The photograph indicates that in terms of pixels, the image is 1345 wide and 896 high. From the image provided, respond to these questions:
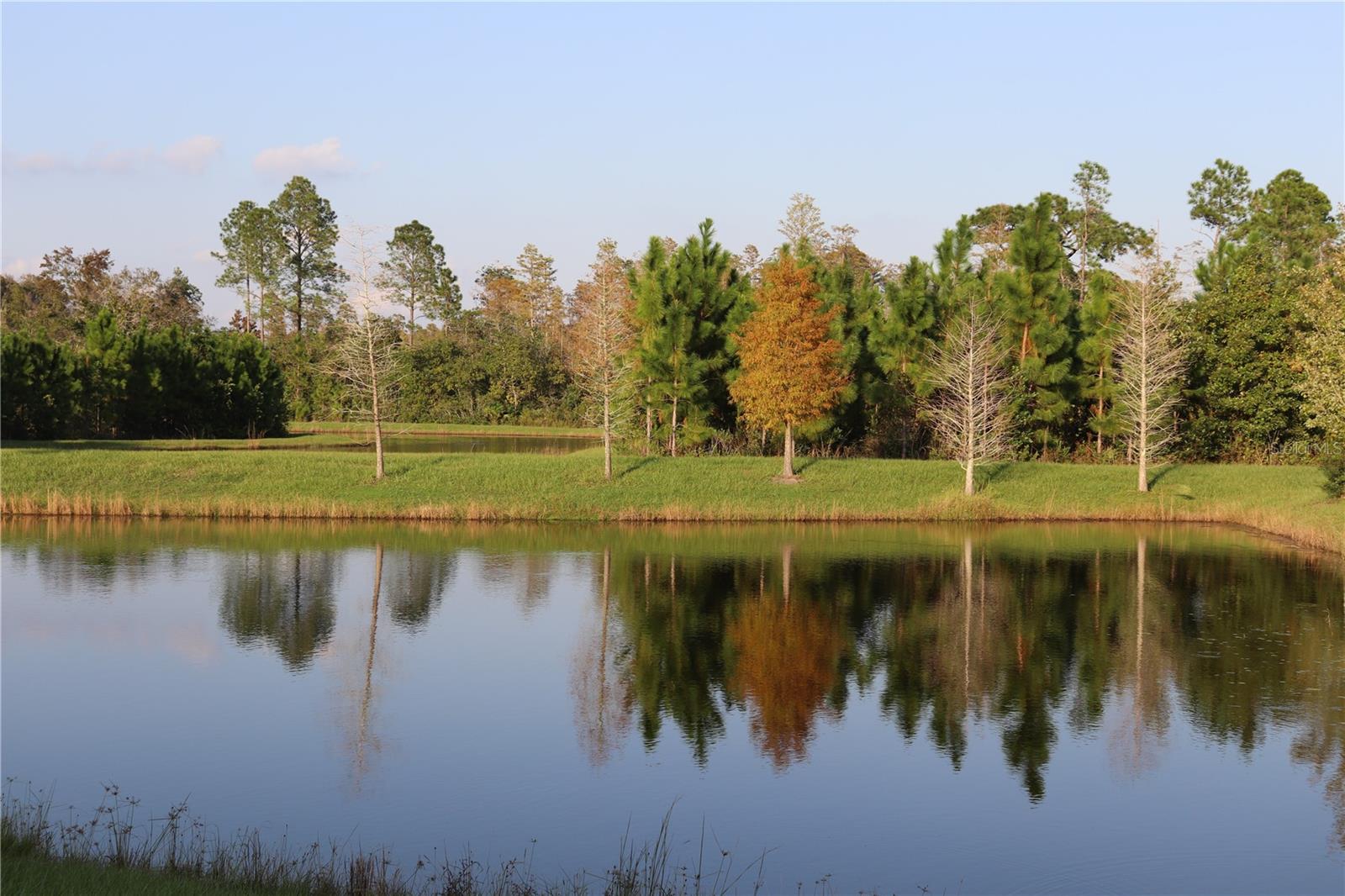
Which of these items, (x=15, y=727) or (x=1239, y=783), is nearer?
(x=1239, y=783)

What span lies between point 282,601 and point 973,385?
30242 millimetres

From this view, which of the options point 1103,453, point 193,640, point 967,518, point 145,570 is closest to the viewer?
point 193,640

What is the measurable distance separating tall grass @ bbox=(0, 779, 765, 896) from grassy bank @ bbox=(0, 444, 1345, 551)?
32.0 meters

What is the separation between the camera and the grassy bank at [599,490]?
46781mm

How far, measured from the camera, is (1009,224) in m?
103

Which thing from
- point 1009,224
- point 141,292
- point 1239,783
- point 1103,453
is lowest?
point 1239,783

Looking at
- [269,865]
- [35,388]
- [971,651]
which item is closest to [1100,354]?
[971,651]

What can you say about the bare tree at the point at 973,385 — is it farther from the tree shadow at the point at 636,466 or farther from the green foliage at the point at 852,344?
Answer: the tree shadow at the point at 636,466

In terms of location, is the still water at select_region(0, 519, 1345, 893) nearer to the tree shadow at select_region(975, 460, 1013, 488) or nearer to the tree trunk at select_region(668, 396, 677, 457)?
the tree shadow at select_region(975, 460, 1013, 488)

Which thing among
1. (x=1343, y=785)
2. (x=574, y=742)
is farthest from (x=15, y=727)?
(x=1343, y=785)

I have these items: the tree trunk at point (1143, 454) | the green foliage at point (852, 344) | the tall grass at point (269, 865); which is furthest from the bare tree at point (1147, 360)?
the tall grass at point (269, 865)

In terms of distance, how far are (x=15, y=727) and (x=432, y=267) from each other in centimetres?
10351

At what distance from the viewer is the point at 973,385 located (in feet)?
168

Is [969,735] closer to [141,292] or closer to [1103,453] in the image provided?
[1103,453]
